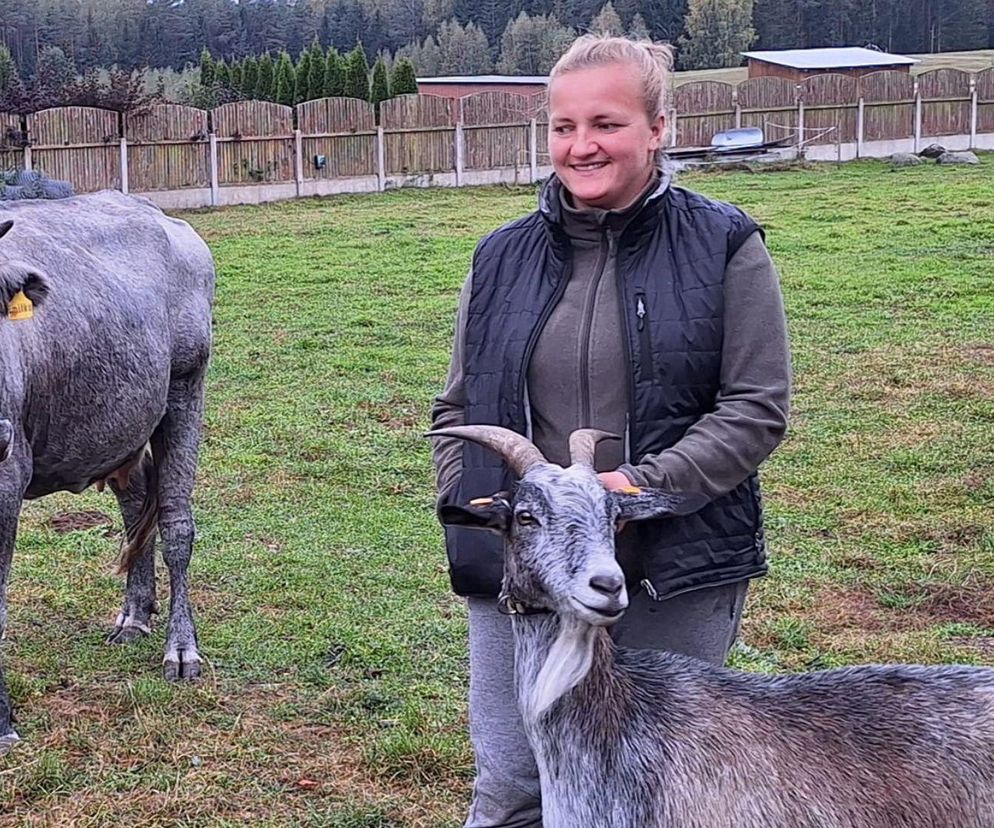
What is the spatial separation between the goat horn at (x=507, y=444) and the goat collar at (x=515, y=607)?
30 centimetres

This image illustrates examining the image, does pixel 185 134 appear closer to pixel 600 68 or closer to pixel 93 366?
pixel 93 366

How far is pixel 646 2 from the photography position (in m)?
76.1

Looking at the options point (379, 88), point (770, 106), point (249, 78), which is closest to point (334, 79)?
point (379, 88)

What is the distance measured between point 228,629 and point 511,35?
220ft

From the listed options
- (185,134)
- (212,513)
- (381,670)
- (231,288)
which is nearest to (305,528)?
(212,513)

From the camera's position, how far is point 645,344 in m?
3.16

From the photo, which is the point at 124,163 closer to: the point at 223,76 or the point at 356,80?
the point at 356,80

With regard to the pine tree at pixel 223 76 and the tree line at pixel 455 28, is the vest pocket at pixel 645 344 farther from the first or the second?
the tree line at pixel 455 28

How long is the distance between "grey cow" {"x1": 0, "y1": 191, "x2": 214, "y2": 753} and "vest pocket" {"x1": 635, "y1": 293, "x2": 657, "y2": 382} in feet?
8.46

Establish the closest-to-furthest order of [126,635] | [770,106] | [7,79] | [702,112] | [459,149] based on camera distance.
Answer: [126,635] → [459,149] → [7,79] → [702,112] → [770,106]

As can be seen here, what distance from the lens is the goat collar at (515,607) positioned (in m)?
3.18

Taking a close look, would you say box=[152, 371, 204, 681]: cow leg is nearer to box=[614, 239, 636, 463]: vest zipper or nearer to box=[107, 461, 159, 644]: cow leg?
box=[107, 461, 159, 644]: cow leg

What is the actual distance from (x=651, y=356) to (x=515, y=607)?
669mm

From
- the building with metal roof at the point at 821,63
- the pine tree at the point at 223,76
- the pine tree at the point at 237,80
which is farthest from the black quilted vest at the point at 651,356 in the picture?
the building with metal roof at the point at 821,63
